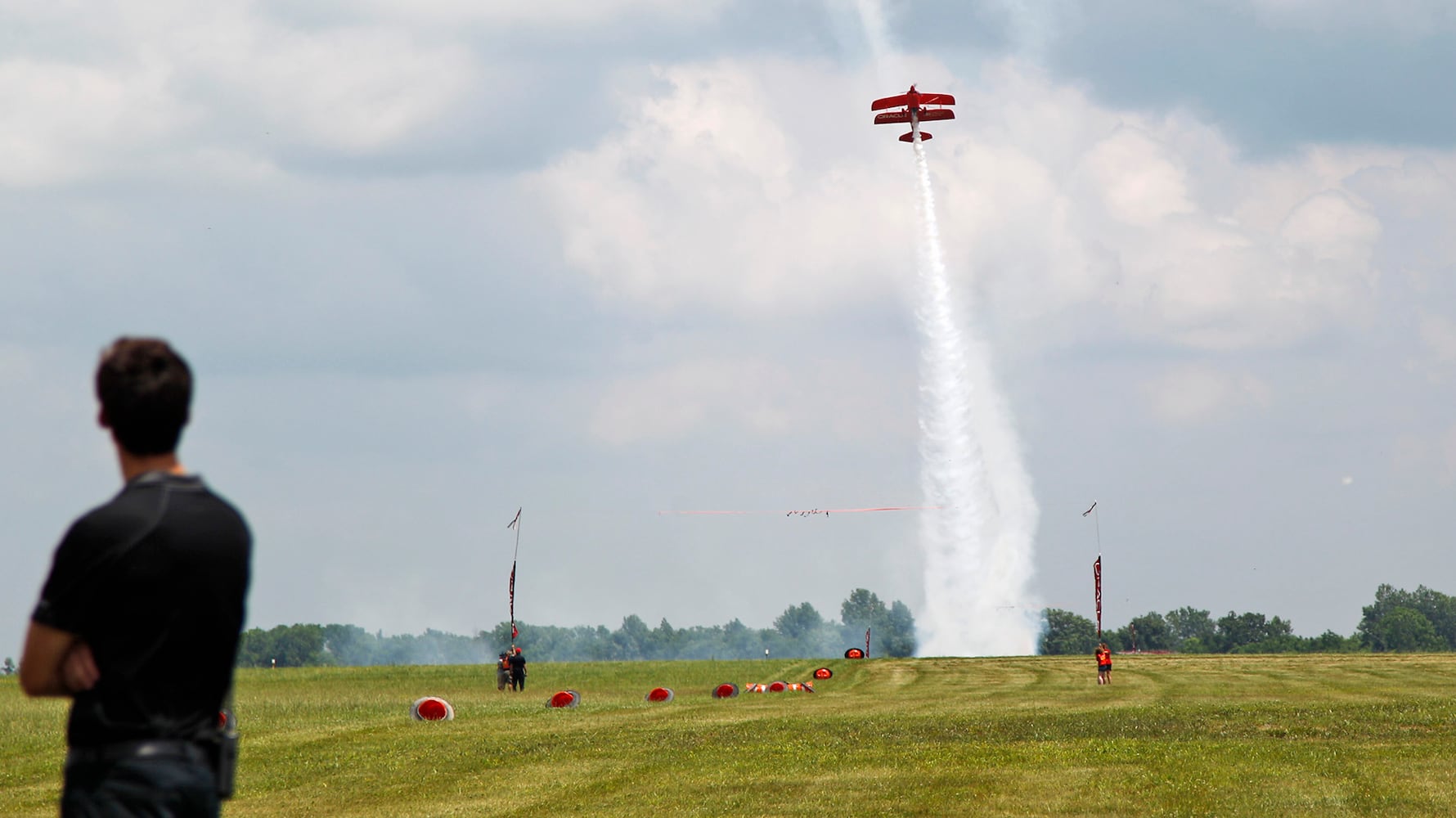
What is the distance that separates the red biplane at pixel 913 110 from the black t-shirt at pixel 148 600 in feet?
Answer: 227

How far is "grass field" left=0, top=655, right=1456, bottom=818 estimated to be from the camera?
68.4ft

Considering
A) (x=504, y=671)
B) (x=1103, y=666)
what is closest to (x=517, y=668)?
(x=504, y=671)

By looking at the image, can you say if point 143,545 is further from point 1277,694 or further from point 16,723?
point 1277,694

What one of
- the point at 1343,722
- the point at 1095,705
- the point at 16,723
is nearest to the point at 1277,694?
the point at 1095,705

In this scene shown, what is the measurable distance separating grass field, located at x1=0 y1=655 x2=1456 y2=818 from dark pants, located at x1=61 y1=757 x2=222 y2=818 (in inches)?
587

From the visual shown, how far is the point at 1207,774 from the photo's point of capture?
22609mm

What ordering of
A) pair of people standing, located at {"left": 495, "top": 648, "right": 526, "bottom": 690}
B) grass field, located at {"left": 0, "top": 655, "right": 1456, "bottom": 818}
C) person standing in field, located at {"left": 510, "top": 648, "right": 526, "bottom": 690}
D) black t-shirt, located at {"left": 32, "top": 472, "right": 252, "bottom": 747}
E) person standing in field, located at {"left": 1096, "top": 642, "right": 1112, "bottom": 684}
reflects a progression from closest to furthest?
black t-shirt, located at {"left": 32, "top": 472, "right": 252, "bottom": 747}, grass field, located at {"left": 0, "top": 655, "right": 1456, "bottom": 818}, person standing in field, located at {"left": 1096, "top": 642, "right": 1112, "bottom": 684}, person standing in field, located at {"left": 510, "top": 648, "right": 526, "bottom": 690}, pair of people standing, located at {"left": 495, "top": 648, "right": 526, "bottom": 690}

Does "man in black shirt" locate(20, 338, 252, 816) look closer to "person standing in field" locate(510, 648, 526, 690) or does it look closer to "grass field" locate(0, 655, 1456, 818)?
"grass field" locate(0, 655, 1456, 818)

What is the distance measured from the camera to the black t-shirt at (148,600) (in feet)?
18.4

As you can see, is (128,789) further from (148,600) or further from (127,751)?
(148,600)

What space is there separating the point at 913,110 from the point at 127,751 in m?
69.7

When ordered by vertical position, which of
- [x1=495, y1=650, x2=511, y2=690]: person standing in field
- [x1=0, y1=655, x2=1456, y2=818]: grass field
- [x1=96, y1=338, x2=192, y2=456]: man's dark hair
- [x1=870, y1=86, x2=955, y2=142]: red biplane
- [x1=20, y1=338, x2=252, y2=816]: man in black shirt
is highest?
[x1=870, y1=86, x2=955, y2=142]: red biplane

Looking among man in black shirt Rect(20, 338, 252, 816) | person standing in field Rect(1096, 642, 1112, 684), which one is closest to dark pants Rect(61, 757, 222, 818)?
man in black shirt Rect(20, 338, 252, 816)

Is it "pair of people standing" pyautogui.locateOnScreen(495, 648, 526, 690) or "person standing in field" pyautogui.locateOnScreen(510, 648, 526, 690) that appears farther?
"pair of people standing" pyautogui.locateOnScreen(495, 648, 526, 690)
